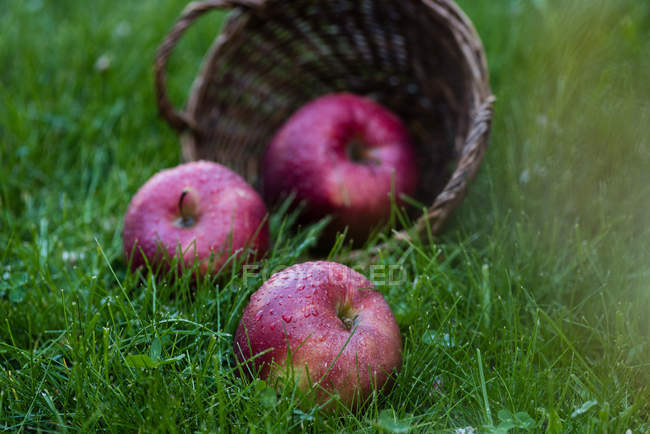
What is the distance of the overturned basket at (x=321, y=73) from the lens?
2365mm

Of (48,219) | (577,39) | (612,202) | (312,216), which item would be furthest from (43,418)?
(577,39)

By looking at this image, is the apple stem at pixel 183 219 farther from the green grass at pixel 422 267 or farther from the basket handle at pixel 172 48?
the basket handle at pixel 172 48

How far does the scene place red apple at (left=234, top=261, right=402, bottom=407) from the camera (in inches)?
56.7

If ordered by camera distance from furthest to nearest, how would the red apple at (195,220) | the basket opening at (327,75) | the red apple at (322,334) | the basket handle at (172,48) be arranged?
the basket opening at (327,75), the basket handle at (172,48), the red apple at (195,220), the red apple at (322,334)

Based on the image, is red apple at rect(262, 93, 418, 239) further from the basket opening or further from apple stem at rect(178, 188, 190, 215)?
apple stem at rect(178, 188, 190, 215)

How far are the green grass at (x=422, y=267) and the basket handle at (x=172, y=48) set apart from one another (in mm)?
262

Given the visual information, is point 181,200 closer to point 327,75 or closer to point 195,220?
point 195,220

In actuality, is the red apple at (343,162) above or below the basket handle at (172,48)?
below

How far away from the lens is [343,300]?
1.59 meters

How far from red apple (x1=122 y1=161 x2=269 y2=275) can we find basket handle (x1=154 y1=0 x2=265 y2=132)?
397mm

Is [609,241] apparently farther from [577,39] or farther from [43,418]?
[43,418]

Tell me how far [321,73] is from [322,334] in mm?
1719

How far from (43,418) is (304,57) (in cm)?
190

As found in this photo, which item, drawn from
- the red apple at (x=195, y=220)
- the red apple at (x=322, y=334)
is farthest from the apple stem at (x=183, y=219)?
the red apple at (x=322, y=334)
